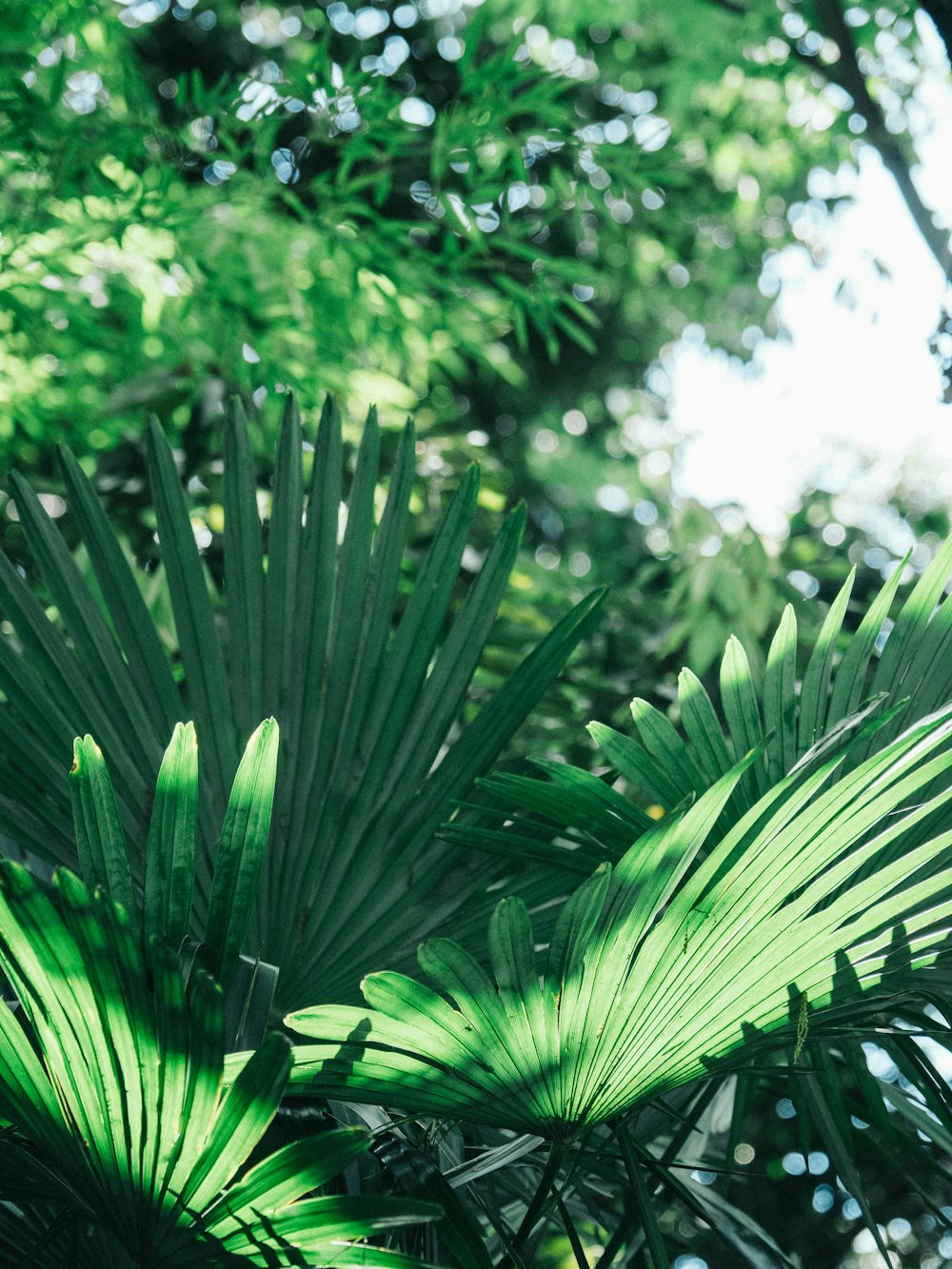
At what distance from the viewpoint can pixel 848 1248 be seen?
11.0 ft

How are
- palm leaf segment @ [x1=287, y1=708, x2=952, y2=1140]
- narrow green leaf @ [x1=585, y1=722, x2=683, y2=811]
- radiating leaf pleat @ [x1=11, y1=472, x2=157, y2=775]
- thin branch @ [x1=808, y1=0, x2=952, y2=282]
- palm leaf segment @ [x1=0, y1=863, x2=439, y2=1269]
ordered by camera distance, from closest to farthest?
palm leaf segment @ [x1=0, y1=863, x2=439, y2=1269], palm leaf segment @ [x1=287, y1=708, x2=952, y2=1140], narrow green leaf @ [x1=585, y1=722, x2=683, y2=811], radiating leaf pleat @ [x1=11, y1=472, x2=157, y2=775], thin branch @ [x1=808, y1=0, x2=952, y2=282]

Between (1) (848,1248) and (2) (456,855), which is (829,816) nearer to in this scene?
(2) (456,855)

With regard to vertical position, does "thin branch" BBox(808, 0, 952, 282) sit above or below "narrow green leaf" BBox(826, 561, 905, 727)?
above

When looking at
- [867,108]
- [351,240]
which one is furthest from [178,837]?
[867,108]

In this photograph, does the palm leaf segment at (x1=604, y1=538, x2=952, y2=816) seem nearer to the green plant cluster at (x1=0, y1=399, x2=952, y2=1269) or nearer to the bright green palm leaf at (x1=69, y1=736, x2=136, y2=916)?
the green plant cluster at (x1=0, y1=399, x2=952, y2=1269)

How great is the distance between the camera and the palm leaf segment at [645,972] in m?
0.59

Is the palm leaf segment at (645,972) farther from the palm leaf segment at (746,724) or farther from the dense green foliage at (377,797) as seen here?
the palm leaf segment at (746,724)

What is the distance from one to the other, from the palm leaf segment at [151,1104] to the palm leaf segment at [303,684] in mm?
355

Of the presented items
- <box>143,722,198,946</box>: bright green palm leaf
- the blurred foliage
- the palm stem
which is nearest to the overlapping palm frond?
<box>143,722,198,946</box>: bright green palm leaf

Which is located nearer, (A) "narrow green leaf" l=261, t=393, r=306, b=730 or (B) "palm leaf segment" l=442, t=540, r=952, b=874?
(B) "palm leaf segment" l=442, t=540, r=952, b=874

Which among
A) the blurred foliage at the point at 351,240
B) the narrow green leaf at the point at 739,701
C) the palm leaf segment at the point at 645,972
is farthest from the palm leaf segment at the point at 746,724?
the blurred foliage at the point at 351,240

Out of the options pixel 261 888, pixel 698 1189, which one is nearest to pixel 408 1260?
pixel 261 888

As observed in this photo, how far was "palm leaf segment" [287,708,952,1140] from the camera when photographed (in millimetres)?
588

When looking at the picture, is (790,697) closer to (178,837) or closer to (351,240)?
(178,837)
